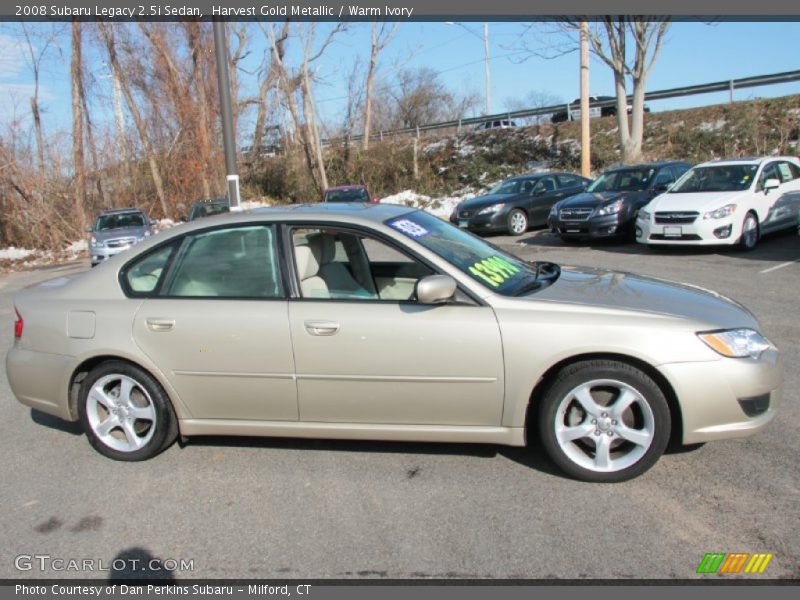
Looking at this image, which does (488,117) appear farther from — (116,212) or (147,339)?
(147,339)

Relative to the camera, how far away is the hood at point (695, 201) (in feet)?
37.7

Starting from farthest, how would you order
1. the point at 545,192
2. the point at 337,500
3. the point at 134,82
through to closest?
the point at 134,82
the point at 545,192
the point at 337,500

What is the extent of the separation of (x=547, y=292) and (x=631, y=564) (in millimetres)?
1536

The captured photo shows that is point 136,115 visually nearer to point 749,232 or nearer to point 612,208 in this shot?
point 612,208

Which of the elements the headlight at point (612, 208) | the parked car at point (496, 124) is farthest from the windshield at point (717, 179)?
the parked car at point (496, 124)

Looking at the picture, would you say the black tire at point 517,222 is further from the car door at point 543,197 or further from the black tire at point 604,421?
the black tire at point 604,421

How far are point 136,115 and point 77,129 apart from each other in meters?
3.60

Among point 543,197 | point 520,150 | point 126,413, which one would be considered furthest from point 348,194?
point 126,413

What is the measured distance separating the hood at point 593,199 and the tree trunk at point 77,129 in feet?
60.5

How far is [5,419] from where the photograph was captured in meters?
5.22

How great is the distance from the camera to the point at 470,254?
13.8 feet

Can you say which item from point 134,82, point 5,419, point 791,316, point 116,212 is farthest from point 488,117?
point 5,419

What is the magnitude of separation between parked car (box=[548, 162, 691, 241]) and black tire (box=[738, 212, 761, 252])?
7.94ft

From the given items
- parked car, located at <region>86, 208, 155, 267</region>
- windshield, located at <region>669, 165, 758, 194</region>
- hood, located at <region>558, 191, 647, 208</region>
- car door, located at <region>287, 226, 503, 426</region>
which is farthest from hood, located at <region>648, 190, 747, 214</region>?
parked car, located at <region>86, 208, 155, 267</region>
